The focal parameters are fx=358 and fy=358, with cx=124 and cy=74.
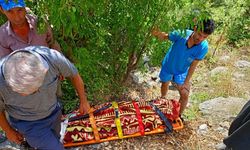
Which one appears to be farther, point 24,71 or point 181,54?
point 181,54

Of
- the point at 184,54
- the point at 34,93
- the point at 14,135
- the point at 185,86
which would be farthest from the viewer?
the point at 185,86

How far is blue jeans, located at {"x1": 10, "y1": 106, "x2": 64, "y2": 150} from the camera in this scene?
2.76 meters

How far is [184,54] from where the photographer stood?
3438mm

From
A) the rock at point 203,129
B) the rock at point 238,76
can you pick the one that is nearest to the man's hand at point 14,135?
the rock at point 203,129

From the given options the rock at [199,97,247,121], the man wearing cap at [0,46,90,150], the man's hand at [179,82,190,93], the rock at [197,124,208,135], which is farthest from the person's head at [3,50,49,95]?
the rock at [199,97,247,121]

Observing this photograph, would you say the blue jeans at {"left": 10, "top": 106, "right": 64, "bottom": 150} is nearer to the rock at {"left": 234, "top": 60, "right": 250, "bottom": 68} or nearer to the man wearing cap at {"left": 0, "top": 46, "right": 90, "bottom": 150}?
the man wearing cap at {"left": 0, "top": 46, "right": 90, "bottom": 150}

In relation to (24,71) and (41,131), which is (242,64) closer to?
(41,131)

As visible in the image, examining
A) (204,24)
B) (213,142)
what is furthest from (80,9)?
(213,142)

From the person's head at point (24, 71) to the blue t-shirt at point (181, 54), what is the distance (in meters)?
1.45

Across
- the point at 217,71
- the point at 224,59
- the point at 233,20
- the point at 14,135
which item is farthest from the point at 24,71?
the point at 233,20

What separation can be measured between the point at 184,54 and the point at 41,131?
1.52 m

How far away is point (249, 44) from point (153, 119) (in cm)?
323

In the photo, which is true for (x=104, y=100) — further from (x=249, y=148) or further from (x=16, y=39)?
(x=249, y=148)

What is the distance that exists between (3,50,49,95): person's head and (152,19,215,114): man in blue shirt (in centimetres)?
133
